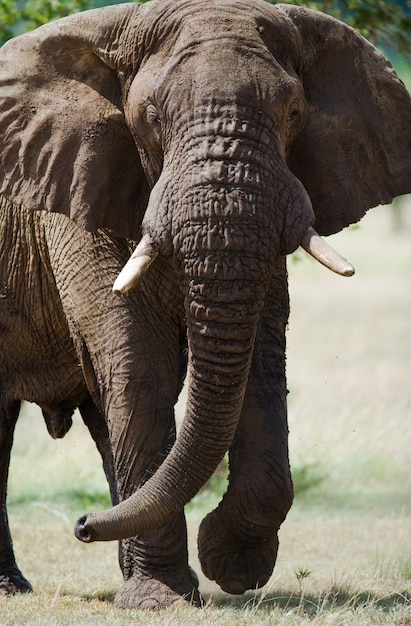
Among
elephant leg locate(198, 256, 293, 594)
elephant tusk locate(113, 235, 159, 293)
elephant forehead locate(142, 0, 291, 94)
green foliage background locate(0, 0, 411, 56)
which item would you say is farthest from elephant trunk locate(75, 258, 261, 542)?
green foliage background locate(0, 0, 411, 56)

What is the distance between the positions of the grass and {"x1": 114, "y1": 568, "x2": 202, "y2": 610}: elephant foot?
14 cm

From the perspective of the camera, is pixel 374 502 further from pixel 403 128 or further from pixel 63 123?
pixel 63 123

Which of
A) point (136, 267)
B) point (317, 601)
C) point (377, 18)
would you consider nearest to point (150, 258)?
point (136, 267)

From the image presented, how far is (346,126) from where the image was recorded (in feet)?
25.0

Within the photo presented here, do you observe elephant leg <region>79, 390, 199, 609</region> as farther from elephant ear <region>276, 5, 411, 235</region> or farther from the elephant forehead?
the elephant forehead

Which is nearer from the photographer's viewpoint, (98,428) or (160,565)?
(160,565)

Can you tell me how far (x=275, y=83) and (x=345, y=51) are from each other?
988mm

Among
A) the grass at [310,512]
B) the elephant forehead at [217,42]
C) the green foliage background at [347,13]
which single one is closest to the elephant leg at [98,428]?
the grass at [310,512]

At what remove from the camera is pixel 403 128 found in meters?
8.00

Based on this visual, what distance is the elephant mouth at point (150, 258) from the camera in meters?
6.39

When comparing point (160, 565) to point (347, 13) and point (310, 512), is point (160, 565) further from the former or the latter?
point (347, 13)

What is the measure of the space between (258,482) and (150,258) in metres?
1.53

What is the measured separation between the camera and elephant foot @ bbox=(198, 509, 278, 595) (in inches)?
301

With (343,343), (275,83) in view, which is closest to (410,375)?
(343,343)
